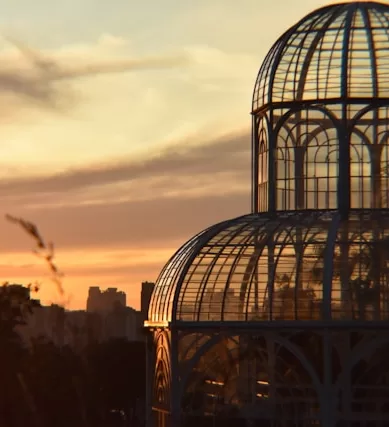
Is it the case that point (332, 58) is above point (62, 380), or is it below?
above

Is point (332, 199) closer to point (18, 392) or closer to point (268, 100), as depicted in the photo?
point (268, 100)

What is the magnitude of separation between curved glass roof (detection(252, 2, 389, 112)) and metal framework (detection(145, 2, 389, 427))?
4 centimetres

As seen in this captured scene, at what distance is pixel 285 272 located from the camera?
31.8 m

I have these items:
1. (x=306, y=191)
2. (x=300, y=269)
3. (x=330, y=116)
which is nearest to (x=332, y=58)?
(x=330, y=116)

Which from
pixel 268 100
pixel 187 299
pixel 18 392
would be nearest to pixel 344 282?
pixel 187 299

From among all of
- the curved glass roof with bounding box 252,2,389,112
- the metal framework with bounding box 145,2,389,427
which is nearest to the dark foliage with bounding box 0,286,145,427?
the metal framework with bounding box 145,2,389,427

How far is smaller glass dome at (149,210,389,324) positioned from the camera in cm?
3106

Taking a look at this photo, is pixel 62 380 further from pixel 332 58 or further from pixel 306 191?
pixel 332 58

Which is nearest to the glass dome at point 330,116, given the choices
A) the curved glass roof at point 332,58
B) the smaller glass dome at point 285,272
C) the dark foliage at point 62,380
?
the curved glass roof at point 332,58

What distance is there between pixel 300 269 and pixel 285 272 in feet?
1.25

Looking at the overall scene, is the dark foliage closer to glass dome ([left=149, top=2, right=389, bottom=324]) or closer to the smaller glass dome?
the smaller glass dome

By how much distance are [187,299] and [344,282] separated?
4.33 meters

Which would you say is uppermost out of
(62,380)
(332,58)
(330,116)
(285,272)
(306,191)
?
(332,58)

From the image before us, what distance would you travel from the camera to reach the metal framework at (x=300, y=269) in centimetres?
3095
